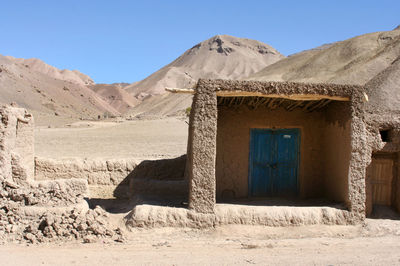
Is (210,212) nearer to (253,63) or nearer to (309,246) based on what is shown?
(309,246)

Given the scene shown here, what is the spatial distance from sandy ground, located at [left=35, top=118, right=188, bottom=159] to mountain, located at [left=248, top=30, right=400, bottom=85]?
15.8 m

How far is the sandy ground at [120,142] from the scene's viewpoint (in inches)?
579

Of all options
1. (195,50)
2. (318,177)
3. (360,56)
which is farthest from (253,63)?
(318,177)

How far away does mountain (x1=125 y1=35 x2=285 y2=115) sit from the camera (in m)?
88.8

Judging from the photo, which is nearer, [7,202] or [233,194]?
[7,202]

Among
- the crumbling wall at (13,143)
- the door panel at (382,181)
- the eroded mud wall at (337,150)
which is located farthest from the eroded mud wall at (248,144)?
the crumbling wall at (13,143)

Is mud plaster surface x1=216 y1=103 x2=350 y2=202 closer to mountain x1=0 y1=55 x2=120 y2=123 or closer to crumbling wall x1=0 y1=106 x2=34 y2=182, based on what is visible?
crumbling wall x1=0 y1=106 x2=34 y2=182

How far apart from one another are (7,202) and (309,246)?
16.5 ft

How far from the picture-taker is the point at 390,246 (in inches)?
235

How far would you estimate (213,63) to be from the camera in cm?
10469

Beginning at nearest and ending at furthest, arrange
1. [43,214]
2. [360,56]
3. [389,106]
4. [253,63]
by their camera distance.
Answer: [43,214] → [389,106] → [360,56] → [253,63]

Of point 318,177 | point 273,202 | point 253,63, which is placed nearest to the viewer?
point 273,202

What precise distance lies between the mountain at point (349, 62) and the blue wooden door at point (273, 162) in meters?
23.1

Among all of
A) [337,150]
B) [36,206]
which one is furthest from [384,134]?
[36,206]
